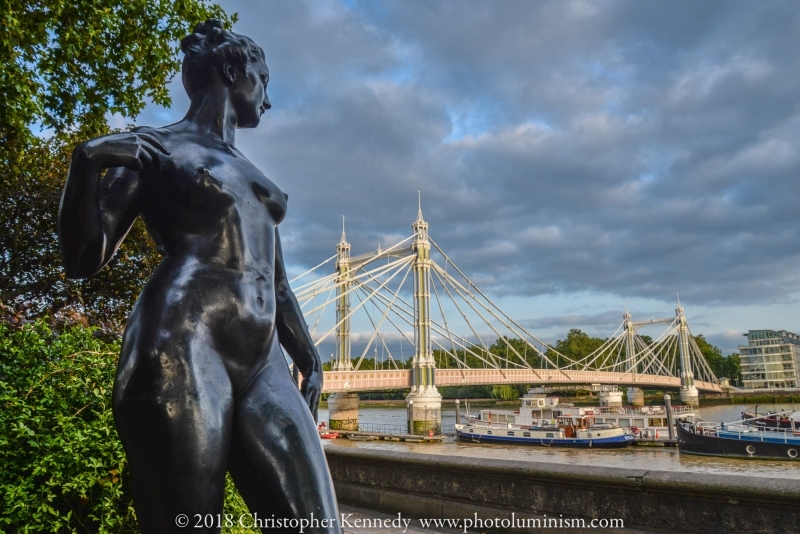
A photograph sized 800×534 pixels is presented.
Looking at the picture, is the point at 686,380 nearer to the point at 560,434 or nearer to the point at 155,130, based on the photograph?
the point at 560,434

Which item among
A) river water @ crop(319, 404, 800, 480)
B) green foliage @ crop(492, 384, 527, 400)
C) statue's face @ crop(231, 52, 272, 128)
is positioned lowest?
river water @ crop(319, 404, 800, 480)

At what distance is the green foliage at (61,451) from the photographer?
2.82m

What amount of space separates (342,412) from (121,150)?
100 feet

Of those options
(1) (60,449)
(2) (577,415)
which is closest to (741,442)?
(2) (577,415)

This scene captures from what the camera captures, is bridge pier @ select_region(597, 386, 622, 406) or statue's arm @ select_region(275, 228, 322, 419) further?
bridge pier @ select_region(597, 386, 622, 406)

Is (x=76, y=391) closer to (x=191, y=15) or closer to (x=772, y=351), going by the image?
(x=191, y=15)

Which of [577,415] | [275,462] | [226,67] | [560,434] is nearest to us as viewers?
[275,462]

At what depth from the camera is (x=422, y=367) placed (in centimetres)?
2862

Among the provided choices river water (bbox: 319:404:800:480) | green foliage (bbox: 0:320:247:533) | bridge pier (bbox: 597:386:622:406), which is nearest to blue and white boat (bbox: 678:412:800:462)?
river water (bbox: 319:404:800:480)

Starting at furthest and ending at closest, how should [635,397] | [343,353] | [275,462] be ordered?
[635,397]
[343,353]
[275,462]

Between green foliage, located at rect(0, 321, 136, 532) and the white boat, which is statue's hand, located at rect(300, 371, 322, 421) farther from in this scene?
the white boat

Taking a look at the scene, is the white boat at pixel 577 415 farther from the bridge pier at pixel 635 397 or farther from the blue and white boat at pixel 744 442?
the bridge pier at pixel 635 397

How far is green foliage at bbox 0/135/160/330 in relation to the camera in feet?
21.7

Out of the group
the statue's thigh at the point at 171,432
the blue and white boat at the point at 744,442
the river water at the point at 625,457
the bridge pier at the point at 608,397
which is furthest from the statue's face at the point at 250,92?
the bridge pier at the point at 608,397
